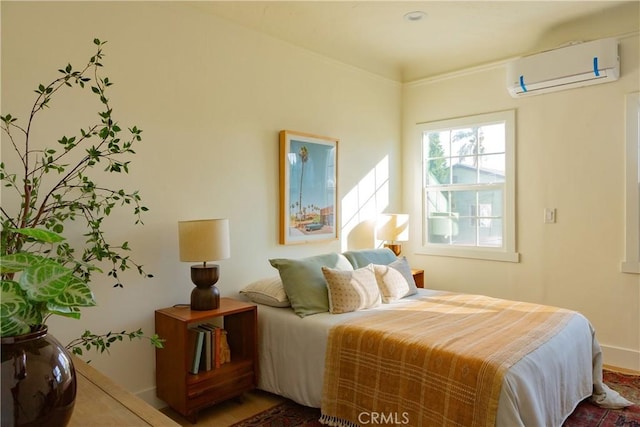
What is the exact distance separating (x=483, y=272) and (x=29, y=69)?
3860 millimetres

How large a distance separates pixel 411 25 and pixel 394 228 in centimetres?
179

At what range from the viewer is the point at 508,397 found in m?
1.86

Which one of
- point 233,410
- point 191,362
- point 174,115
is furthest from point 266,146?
point 233,410

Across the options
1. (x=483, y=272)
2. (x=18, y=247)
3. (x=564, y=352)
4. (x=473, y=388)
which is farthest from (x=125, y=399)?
(x=483, y=272)

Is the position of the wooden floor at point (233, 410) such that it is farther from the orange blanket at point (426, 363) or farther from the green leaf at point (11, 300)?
the green leaf at point (11, 300)

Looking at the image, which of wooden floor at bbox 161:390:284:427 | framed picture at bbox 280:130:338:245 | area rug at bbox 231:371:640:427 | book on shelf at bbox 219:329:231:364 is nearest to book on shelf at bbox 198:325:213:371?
book on shelf at bbox 219:329:231:364

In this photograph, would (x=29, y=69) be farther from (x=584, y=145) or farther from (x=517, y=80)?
(x=584, y=145)

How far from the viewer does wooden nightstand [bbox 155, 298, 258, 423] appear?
99.7 inches

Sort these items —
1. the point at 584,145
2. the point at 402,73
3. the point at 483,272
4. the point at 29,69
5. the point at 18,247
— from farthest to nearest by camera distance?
1. the point at 402,73
2. the point at 483,272
3. the point at 584,145
4. the point at 29,69
5. the point at 18,247

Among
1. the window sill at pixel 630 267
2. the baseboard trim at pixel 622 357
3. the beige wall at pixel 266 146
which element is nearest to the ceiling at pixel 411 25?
the beige wall at pixel 266 146

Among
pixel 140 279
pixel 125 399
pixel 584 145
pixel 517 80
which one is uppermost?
pixel 517 80

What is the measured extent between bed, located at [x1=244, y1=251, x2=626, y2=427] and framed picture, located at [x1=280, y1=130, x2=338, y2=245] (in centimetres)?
84

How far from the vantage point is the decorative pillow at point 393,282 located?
126 inches

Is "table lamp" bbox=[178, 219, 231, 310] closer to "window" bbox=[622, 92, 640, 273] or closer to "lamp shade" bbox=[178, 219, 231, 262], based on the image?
"lamp shade" bbox=[178, 219, 231, 262]
